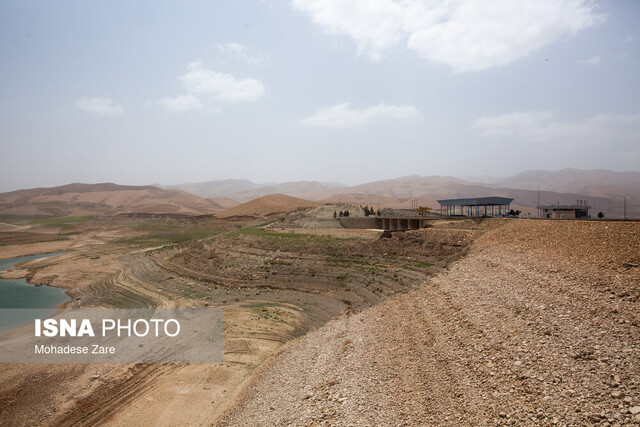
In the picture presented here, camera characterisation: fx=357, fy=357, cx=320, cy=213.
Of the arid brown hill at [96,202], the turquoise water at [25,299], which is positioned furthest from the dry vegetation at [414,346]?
the arid brown hill at [96,202]

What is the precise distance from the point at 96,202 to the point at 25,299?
10396 centimetres

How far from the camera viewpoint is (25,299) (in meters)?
23.9

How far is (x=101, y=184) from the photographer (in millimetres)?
151625

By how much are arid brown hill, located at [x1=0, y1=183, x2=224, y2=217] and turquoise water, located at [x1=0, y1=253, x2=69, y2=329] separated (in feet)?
219

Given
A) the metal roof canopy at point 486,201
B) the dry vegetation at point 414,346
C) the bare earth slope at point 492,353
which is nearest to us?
the bare earth slope at point 492,353

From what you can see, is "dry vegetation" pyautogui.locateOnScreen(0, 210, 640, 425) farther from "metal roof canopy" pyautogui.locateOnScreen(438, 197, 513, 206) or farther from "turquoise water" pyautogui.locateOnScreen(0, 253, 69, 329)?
"metal roof canopy" pyautogui.locateOnScreen(438, 197, 513, 206)

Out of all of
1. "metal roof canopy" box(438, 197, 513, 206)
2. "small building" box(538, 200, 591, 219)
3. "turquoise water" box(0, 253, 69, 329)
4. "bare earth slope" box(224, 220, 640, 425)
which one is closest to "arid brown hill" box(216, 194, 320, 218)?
"metal roof canopy" box(438, 197, 513, 206)

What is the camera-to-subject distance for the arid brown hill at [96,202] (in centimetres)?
9136

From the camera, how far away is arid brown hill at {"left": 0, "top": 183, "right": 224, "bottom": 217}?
300 ft

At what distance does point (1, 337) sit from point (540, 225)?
26669 millimetres

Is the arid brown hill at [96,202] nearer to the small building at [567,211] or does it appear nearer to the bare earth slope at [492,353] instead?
the small building at [567,211]

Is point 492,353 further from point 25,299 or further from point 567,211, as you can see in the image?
point 25,299

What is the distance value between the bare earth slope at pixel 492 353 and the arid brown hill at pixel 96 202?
310 ft

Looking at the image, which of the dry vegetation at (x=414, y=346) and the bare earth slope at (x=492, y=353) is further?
the dry vegetation at (x=414, y=346)
